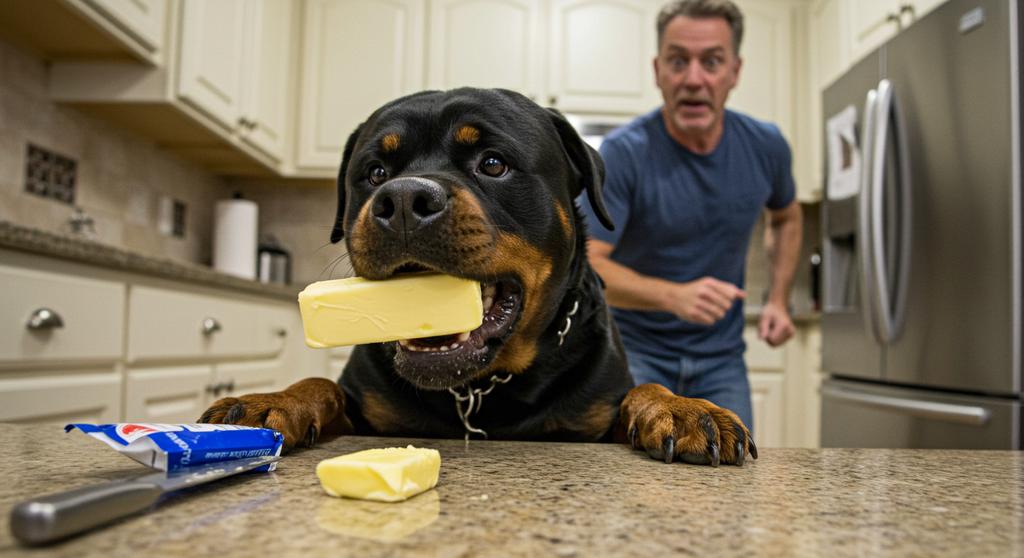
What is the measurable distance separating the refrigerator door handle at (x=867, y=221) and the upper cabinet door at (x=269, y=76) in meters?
2.94

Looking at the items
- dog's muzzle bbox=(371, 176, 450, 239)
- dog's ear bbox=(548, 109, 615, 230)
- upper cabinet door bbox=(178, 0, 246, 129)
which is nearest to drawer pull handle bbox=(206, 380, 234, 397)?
upper cabinet door bbox=(178, 0, 246, 129)

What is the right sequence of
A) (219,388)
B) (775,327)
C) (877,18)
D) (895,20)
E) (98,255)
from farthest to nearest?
1. (877,18)
2. (895,20)
3. (219,388)
4. (775,327)
5. (98,255)

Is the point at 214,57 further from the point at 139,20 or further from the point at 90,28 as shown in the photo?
the point at 90,28

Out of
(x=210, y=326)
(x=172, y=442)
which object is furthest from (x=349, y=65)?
(x=172, y=442)

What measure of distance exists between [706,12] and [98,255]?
191cm

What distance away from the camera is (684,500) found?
24.1 inches

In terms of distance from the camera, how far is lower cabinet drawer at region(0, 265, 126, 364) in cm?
179

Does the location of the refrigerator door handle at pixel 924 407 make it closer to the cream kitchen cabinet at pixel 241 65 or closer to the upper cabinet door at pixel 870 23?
the upper cabinet door at pixel 870 23

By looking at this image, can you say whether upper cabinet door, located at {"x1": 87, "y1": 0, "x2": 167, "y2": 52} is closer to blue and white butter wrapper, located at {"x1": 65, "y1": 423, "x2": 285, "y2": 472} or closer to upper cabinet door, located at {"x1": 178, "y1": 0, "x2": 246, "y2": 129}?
upper cabinet door, located at {"x1": 178, "y1": 0, "x2": 246, "y2": 129}

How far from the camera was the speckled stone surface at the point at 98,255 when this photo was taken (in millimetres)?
1780

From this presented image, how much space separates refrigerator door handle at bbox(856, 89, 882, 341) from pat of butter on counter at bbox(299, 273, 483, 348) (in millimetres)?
2208

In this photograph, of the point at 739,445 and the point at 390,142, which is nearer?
the point at 739,445

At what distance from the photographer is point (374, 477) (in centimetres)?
59

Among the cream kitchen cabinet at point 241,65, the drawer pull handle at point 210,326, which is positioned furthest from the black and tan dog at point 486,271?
the cream kitchen cabinet at point 241,65
